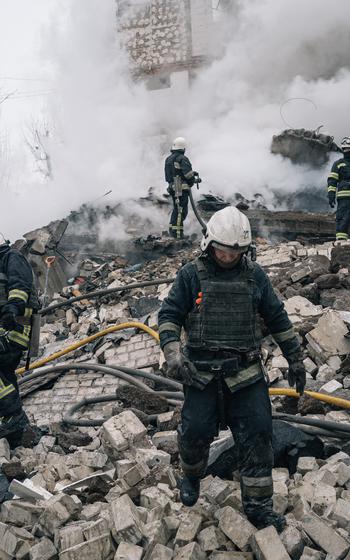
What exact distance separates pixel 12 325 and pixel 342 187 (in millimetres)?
5981

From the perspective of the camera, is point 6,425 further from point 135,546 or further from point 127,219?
point 127,219

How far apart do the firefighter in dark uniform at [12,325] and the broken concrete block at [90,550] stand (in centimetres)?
211

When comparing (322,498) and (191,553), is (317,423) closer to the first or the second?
(322,498)

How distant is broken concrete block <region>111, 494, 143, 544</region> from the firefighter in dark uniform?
6.77ft

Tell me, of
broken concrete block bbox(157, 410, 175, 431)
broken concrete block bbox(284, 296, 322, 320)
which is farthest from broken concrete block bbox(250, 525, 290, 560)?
broken concrete block bbox(284, 296, 322, 320)

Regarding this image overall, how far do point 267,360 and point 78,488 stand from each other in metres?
2.77

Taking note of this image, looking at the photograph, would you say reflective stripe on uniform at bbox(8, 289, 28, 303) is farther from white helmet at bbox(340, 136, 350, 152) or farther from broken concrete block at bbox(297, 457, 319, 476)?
white helmet at bbox(340, 136, 350, 152)

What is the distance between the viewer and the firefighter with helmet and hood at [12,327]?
15.0 ft

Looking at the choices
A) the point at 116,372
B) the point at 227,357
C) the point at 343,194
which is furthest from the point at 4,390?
the point at 343,194

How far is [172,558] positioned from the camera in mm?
2754

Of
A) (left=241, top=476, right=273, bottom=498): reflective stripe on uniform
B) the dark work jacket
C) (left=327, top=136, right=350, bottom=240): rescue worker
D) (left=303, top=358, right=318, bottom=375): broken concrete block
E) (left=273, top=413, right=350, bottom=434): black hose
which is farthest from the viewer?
the dark work jacket

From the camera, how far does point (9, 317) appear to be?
455cm

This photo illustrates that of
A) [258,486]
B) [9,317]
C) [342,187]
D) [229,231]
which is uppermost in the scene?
[229,231]

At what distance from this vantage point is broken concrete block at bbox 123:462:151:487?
338 centimetres
